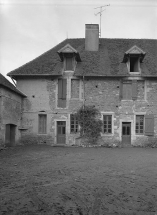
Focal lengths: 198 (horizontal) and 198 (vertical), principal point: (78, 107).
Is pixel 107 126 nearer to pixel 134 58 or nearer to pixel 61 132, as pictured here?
pixel 61 132

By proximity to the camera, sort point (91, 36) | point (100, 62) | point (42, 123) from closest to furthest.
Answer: point (42, 123) < point (100, 62) < point (91, 36)

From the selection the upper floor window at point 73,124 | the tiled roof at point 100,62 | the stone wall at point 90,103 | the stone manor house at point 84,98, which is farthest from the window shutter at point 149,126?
the upper floor window at point 73,124

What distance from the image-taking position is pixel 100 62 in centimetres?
1664

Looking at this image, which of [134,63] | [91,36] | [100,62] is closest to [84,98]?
[100,62]

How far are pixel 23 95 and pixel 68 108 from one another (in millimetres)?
3604

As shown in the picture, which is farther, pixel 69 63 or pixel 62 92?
pixel 69 63

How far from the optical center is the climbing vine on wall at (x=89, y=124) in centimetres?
1511

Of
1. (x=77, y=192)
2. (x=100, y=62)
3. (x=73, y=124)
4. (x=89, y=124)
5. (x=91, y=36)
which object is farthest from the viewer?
(x=91, y=36)

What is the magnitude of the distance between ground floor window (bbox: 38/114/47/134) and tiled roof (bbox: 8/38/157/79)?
3458 mm

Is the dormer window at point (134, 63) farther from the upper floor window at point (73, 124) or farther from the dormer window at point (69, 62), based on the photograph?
the upper floor window at point (73, 124)

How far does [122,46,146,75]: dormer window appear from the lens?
15328mm

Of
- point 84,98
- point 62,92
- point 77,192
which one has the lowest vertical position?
point 77,192

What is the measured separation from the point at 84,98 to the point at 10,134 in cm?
620

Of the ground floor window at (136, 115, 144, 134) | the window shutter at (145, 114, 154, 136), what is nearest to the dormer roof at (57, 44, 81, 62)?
the ground floor window at (136, 115, 144, 134)
